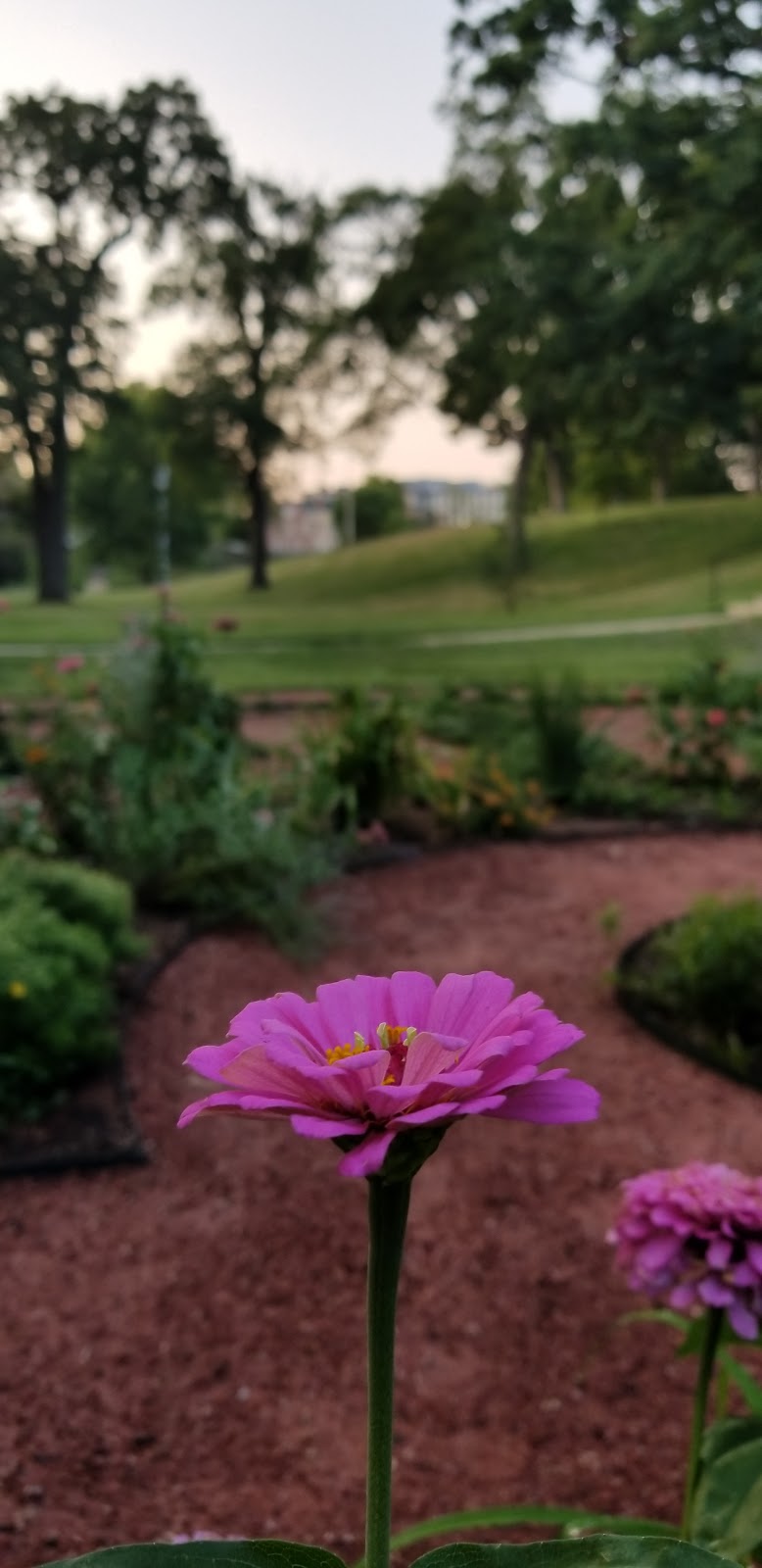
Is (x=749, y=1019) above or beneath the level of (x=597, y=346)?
beneath

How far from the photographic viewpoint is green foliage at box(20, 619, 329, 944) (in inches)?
184

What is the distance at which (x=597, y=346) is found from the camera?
17.0m

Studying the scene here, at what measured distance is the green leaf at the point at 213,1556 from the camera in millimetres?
521

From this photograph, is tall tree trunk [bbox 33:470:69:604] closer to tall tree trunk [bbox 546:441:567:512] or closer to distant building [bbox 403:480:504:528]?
distant building [bbox 403:480:504:528]

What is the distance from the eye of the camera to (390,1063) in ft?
1.80

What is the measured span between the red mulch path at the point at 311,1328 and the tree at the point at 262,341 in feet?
Answer: 91.7

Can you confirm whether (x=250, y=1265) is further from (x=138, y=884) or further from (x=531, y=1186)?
(x=138, y=884)

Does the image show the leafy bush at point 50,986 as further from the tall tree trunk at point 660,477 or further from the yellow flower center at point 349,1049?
the tall tree trunk at point 660,477

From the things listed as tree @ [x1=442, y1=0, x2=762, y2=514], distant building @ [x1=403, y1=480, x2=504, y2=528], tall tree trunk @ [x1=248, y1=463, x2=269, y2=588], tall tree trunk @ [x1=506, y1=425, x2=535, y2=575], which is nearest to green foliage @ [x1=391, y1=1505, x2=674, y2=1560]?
tree @ [x1=442, y1=0, x2=762, y2=514]

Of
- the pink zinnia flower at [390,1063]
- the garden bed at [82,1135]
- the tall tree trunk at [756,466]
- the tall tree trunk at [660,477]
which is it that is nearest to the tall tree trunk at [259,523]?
the tall tree trunk at [660,477]

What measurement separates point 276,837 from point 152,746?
0.86 meters

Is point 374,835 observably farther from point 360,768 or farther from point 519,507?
point 519,507

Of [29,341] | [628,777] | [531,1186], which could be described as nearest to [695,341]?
[628,777]

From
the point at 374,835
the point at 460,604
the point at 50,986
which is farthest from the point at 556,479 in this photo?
the point at 50,986
